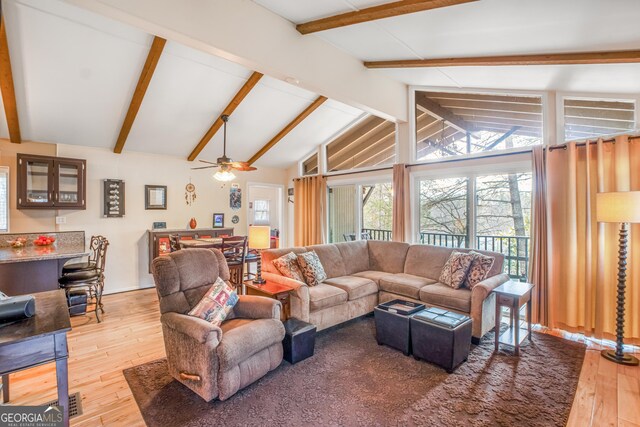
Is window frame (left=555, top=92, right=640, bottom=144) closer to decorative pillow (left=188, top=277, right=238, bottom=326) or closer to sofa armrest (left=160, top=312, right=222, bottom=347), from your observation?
decorative pillow (left=188, top=277, right=238, bottom=326)

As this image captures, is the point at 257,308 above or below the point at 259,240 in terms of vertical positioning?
below

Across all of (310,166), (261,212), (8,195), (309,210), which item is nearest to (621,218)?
(309,210)

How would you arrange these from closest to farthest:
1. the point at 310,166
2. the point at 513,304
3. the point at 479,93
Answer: the point at 513,304, the point at 479,93, the point at 310,166

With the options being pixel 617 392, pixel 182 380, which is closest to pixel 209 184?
pixel 182 380

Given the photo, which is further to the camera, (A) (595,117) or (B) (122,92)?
(B) (122,92)

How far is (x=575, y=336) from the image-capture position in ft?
11.4

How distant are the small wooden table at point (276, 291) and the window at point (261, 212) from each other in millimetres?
7303

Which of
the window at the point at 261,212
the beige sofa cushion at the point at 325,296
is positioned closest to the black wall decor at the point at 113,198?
the beige sofa cushion at the point at 325,296

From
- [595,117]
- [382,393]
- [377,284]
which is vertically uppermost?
[595,117]

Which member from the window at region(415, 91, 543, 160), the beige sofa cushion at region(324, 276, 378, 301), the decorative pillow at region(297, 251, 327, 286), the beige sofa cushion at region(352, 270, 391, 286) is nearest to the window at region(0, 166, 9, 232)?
the decorative pillow at region(297, 251, 327, 286)

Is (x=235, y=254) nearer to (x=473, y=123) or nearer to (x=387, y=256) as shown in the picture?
(x=387, y=256)

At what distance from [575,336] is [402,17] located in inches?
154

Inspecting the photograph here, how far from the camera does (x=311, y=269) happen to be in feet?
12.7

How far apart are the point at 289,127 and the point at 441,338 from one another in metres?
4.47
